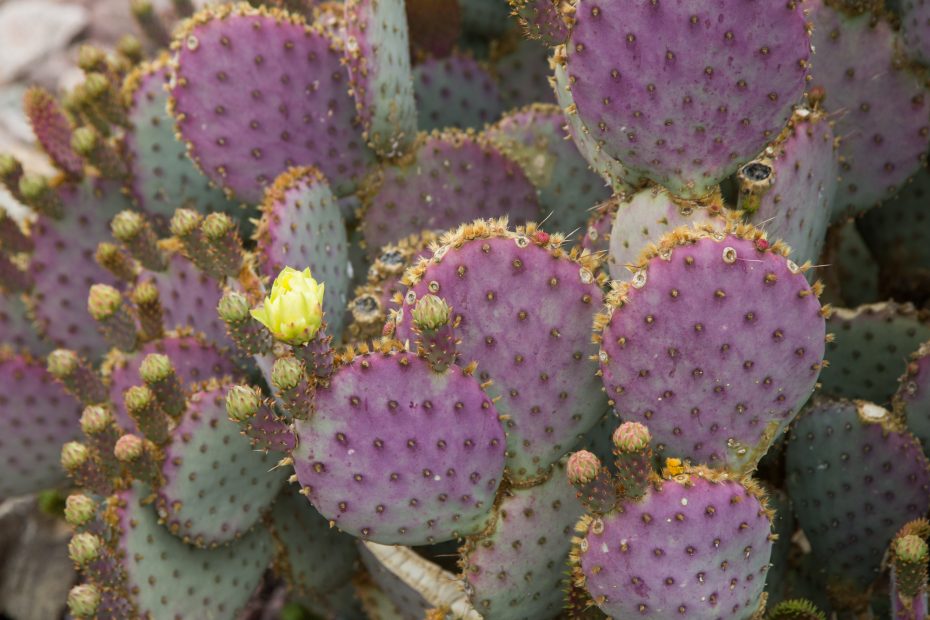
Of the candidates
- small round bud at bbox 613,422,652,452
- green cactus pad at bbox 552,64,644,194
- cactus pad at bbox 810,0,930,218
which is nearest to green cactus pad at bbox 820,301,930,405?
cactus pad at bbox 810,0,930,218

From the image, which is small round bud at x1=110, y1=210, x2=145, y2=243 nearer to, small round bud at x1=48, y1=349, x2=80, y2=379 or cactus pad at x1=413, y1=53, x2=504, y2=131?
small round bud at x1=48, y1=349, x2=80, y2=379

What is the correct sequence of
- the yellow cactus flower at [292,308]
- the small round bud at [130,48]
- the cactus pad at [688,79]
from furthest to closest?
the small round bud at [130,48] → the cactus pad at [688,79] → the yellow cactus flower at [292,308]

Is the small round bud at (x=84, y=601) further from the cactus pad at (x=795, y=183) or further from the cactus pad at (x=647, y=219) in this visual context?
the cactus pad at (x=795, y=183)

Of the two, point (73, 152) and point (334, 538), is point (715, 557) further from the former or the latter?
point (73, 152)

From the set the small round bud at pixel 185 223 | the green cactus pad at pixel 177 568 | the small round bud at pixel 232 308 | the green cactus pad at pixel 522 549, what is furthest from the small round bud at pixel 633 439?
the green cactus pad at pixel 177 568

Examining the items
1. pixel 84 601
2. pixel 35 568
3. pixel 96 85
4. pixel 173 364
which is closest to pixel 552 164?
pixel 173 364

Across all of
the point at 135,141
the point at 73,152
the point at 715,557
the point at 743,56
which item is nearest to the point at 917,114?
the point at 743,56
